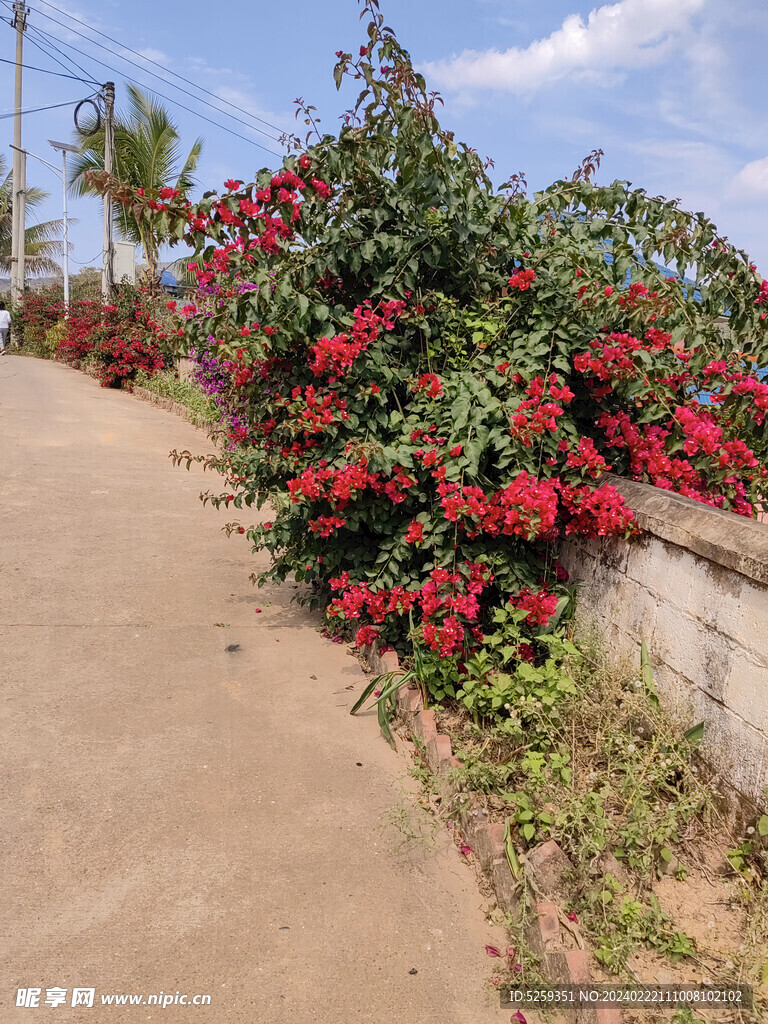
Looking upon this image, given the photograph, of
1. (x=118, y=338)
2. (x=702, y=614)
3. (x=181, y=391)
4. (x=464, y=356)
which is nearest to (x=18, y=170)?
(x=118, y=338)

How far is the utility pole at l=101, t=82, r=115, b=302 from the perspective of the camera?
20484 mm

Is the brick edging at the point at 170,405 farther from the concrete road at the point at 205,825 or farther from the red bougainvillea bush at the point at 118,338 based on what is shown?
the concrete road at the point at 205,825

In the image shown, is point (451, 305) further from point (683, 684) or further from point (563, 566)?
point (683, 684)

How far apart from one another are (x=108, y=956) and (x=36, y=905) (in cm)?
33

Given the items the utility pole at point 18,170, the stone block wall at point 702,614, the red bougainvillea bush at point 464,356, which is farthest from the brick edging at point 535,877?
the utility pole at point 18,170

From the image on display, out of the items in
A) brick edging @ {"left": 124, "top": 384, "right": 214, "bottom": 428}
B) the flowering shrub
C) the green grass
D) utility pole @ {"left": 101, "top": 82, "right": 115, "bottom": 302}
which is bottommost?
brick edging @ {"left": 124, "top": 384, "right": 214, "bottom": 428}

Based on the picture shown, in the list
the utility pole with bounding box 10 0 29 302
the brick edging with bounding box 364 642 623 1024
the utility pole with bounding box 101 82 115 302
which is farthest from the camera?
the utility pole with bounding box 10 0 29 302

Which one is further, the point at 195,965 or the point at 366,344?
the point at 366,344

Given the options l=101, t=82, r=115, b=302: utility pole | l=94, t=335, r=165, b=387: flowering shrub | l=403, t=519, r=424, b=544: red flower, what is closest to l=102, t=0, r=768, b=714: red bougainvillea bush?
l=403, t=519, r=424, b=544: red flower

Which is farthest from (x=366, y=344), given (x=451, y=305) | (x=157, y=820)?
(x=157, y=820)

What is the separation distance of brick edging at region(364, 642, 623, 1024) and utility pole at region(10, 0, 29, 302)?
100 feet

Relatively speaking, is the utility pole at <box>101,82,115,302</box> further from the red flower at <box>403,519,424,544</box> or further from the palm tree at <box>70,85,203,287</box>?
the red flower at <box>403,519,424,544</box>

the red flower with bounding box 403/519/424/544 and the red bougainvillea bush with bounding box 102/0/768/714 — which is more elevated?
the red bougainvillea bush with bounding box 102/0/768/714

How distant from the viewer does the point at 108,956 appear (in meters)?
2.36
